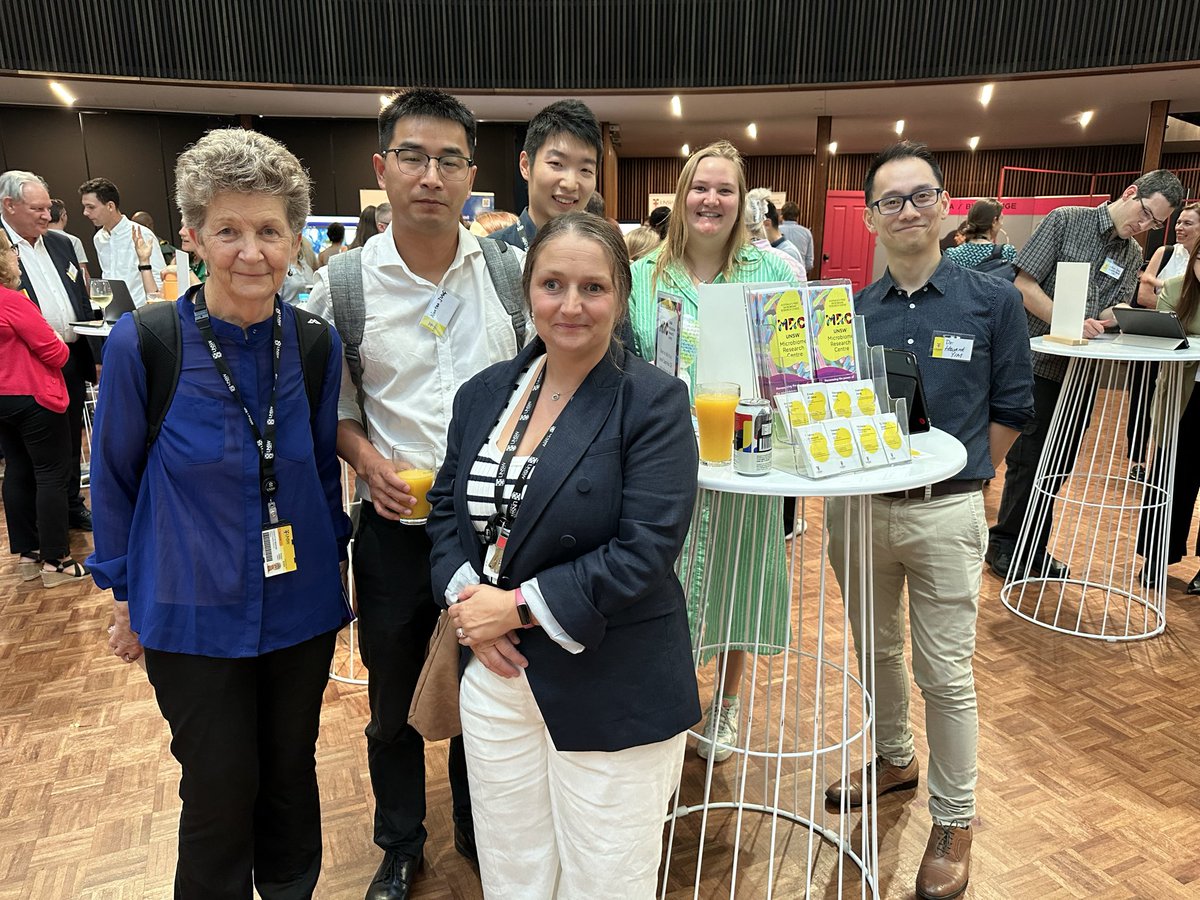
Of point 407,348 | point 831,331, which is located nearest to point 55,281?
point 407,348

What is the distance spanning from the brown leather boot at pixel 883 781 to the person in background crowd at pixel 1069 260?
5.88ft

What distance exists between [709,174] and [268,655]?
5.61 feet

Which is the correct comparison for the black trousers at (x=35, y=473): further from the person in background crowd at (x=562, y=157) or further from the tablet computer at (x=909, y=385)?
the tablet computer at (x=909, y=385)

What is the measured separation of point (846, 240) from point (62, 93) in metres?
12.2

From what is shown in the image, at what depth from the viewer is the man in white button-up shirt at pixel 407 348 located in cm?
176

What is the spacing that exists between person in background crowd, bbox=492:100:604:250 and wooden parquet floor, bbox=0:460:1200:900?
1858 mm

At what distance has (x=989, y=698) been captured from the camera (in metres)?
3.00

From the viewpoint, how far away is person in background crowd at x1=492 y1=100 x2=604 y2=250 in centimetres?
239

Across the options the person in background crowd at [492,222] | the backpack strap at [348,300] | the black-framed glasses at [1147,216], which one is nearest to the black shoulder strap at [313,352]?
the backpack strap at [348,300]

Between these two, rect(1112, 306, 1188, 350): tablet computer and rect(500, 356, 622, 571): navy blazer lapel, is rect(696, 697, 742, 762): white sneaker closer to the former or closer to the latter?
rect(500, 356, 622, 571): navy blazer lapel

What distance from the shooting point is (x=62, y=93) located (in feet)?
32.5

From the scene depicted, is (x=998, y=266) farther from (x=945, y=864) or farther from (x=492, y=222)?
(x=945, y=864)

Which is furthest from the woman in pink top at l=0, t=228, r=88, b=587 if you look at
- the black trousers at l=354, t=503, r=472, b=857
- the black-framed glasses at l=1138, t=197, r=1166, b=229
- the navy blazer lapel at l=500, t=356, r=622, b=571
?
the black-framed glasses at l=1138, t=197, r=1166, b=229

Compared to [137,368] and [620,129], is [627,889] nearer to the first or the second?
[137,368]
